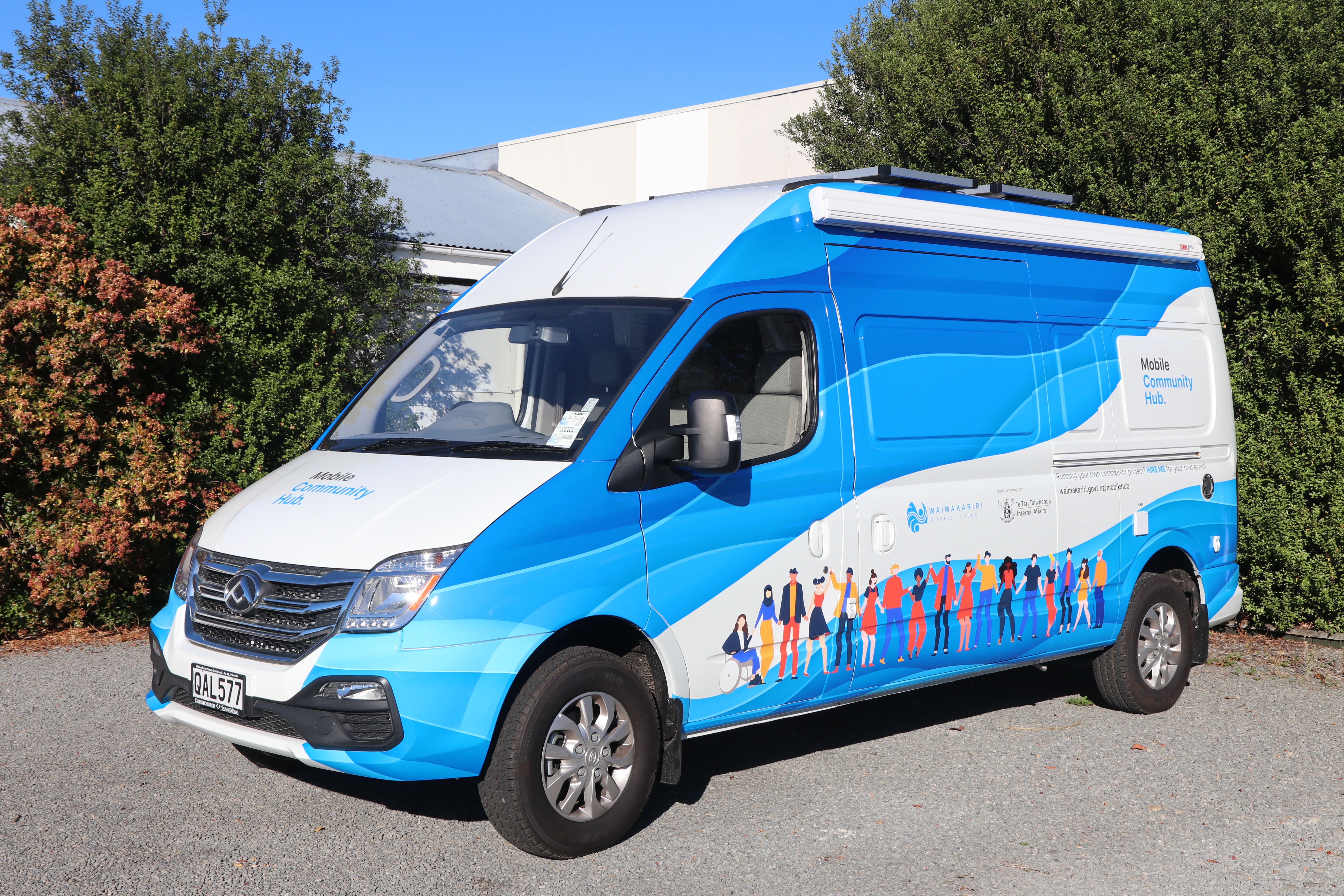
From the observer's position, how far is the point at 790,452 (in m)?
5.11

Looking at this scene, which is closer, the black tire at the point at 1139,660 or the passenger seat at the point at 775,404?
the passenger seat at the point at 775,404

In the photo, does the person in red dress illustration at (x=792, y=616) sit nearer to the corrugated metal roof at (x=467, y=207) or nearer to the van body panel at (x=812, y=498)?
the van body panel at (x=812, y=498)

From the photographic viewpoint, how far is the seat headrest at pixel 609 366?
188 inches

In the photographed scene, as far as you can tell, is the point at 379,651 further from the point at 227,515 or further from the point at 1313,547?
the point at 1313,547

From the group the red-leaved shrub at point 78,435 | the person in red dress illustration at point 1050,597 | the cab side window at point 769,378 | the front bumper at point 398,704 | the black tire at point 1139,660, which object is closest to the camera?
the front bumper at point 398,704

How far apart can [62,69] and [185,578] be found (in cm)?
651

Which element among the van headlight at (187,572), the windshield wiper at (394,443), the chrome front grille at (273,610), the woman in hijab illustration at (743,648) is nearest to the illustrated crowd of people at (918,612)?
the woman in hijab illustration at (743,648)

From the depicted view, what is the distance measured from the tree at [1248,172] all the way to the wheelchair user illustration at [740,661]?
5452 mm

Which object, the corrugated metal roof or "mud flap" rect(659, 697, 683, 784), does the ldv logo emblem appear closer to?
"mud flap" rect(659, 697, 683, 784)

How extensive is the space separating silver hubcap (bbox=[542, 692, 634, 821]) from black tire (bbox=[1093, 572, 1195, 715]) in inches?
136

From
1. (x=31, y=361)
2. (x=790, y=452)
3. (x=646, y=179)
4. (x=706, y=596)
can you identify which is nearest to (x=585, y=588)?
(x=706, y=596)

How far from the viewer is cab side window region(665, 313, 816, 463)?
16.8ft

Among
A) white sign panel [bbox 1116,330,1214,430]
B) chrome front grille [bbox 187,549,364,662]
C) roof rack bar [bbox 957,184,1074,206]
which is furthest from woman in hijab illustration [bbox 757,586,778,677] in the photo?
white sign panel [bbox 1116,330,1214,430]

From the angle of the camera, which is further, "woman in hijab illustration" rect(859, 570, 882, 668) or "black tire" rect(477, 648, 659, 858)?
"woman in hijab illustration" rect(859, 570, 882, 668)
